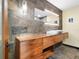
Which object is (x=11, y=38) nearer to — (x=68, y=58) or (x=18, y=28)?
(x=18, y=28)

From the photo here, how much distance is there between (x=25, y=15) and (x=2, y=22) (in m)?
0.81

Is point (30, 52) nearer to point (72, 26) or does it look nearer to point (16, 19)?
point (16, 19)

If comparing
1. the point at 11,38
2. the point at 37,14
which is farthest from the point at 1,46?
the point at 37,14

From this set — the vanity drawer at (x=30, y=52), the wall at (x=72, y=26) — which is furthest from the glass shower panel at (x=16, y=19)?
the wall at (x=72, y=26)

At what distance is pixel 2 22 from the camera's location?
1.38 m

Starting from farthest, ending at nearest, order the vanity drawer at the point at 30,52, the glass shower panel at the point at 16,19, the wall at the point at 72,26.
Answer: the wall at the point at 72,26 → the glass shower panel at the point at 16,19 → the vanity drawer at the point at 30,52

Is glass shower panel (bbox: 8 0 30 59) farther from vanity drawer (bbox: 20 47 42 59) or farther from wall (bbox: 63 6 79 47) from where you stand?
wall (bbox: 63 6 79 47)

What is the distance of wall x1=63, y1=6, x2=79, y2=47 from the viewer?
4121 millimetres

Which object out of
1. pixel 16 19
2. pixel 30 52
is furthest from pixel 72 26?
pixel 30 52

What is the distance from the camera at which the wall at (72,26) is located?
13.5 feet

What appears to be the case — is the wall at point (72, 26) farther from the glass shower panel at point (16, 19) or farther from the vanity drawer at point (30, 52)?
the vanity drawer at point (30, 52)

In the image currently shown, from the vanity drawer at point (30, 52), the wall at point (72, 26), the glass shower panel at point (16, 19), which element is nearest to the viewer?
the vanity drawer at point (30, 52)

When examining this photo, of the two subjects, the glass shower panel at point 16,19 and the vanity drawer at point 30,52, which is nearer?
the vanity drawer at point 30,52

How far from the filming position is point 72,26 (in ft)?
14.1
